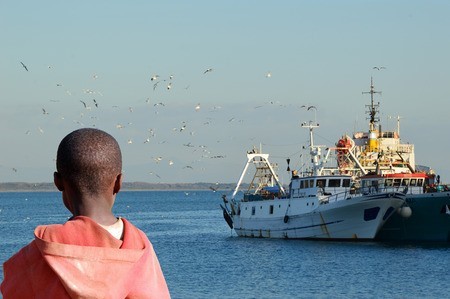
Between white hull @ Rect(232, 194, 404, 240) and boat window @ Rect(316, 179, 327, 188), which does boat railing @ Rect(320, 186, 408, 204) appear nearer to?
white hull @ Rect(232, 194, 404, 240)

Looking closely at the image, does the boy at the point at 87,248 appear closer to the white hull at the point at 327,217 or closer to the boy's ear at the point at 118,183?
the boy's ear at the point at 118,183

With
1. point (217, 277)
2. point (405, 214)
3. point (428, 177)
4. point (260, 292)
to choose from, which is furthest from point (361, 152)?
point (260, 292)

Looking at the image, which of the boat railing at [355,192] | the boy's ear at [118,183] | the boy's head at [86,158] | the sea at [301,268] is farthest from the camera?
the boat railing at [355,192]

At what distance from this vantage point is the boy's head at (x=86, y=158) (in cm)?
366

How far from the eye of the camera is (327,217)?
6956 centimetres

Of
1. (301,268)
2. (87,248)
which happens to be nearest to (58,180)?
(87,248)

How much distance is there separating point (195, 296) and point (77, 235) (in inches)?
1595

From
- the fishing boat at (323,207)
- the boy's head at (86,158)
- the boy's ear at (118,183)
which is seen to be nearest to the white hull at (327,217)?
the fishing boat at (323,207)

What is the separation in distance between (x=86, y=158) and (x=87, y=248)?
1.03 feet

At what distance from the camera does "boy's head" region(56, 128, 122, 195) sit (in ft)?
12.0

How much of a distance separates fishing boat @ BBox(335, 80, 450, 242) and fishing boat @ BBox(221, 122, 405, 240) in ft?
4.65

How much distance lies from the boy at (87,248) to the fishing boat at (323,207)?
6310cm

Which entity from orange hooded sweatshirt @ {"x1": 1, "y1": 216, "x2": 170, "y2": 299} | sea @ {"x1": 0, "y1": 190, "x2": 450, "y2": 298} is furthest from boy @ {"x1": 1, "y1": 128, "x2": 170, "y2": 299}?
sea @ {"x1": 0, "y1": 190, "x2": 450, "y2": 298}

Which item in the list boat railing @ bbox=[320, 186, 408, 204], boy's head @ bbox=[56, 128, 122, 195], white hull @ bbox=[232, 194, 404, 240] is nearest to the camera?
boy's head @ bbox=[56, 128, 122, 195]
